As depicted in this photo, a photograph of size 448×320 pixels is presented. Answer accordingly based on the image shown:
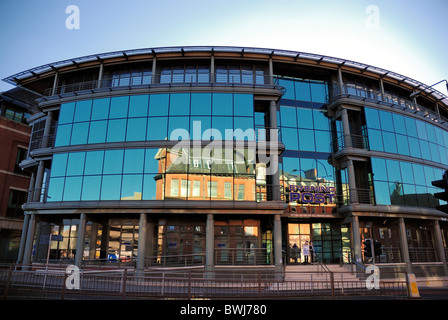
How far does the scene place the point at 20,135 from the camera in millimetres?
35406

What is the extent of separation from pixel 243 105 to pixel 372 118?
11.6 metres

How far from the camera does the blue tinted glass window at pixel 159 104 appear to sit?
23.0 m

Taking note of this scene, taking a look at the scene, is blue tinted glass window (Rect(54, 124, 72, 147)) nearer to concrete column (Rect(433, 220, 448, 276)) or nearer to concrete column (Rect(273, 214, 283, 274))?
concrete column (Rect(273, 214, 283, 274))

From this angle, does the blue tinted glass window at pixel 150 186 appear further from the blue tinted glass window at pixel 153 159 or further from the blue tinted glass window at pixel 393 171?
the blue tinted glass window at pixel 393 171

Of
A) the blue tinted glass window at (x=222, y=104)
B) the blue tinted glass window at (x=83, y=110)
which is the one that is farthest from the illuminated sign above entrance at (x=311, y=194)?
the blue tinted glass window at (x=83, y=110)

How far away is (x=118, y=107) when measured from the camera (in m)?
23.6

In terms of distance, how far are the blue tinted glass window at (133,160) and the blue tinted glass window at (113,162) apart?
377mm

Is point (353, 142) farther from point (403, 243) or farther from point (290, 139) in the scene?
point (403, 243)

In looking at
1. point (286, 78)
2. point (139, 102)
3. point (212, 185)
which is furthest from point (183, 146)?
point (286, 78)

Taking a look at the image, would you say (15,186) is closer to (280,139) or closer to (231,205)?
(231,205)

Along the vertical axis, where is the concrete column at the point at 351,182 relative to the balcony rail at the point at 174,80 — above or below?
below

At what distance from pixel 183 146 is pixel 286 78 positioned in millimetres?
11802

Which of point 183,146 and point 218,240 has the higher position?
point 183,146

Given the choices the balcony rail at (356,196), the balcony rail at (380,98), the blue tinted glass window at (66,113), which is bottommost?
the balcony rail at (356,196)
